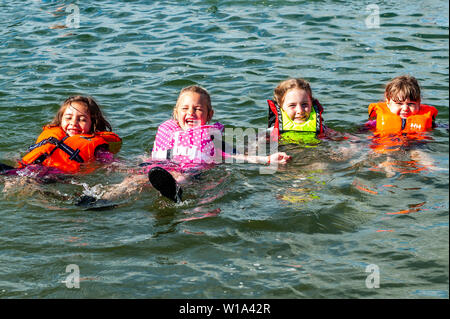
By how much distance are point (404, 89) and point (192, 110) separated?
8.97 ft

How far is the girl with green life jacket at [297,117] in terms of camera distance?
7.88 metres

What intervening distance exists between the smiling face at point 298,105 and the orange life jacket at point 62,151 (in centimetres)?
247

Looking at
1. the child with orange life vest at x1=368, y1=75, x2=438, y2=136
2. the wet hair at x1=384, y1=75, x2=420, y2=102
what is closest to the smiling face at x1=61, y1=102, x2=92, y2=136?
the child with orange life vest at x1=368, y1=75, x2=438, y2=136

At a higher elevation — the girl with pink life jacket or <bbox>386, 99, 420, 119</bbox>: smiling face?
<bbox>386, 99, 420, 119</bbox>: smiling face

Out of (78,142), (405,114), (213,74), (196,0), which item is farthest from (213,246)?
(196,0)

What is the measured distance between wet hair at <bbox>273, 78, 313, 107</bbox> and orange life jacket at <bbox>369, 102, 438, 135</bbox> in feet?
3.14

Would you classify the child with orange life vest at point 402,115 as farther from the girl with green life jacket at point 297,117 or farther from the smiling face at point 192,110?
the smiling face at point 192,110

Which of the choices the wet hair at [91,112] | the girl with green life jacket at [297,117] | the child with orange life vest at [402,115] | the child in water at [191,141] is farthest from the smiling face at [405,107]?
the wet hair at [91,112]

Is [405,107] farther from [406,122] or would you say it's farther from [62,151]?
[62,151]

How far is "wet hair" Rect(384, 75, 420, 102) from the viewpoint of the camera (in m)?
7.65

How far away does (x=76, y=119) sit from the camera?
7.34m

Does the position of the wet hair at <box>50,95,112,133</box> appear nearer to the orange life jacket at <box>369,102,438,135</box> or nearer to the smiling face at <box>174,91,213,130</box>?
the smiling face at <box>174,91,213,130</box>

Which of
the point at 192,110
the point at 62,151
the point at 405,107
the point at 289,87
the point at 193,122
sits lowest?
the point at 62,151

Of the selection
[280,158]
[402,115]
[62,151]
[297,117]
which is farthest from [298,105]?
[62,151]
